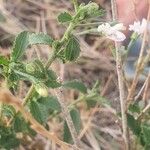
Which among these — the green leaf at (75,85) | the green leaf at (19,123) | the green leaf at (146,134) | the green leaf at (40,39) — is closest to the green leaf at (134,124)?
the green leaf at (146,134)

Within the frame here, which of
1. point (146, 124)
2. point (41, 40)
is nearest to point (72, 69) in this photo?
point (146, 124)

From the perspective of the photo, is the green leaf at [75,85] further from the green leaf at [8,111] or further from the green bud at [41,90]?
the green bud at [41,90]

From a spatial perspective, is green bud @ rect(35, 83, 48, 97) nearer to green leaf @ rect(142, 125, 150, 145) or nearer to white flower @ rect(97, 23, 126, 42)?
white flower @ rect(97, 23, 126, 42)

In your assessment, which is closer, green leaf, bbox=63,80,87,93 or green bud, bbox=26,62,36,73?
green bud, bbox=26,62,36,73

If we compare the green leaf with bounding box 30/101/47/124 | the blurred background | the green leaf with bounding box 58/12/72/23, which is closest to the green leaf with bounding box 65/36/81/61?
the green leaf with bounding box 58/12/72/23

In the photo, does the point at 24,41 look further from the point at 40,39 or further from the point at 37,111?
the point at 37,111

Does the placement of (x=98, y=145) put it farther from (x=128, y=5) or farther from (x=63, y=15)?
(x=63, y=15)
